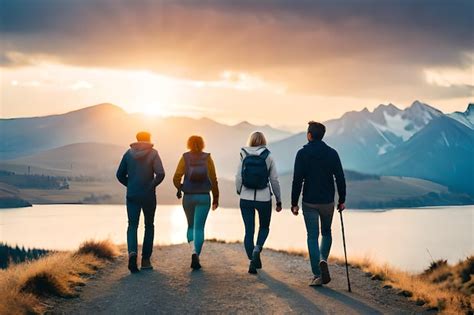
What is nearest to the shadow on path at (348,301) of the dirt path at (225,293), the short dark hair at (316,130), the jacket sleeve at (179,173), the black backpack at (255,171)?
the dirt path at (225,293)

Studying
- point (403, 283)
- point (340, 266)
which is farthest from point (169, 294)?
point (340, 266)

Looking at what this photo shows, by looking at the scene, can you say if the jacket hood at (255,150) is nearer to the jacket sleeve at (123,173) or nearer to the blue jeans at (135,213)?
the blue jeans at (135,213)

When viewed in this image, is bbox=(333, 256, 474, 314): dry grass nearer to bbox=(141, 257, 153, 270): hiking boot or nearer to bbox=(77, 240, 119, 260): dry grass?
bbox=(141, 257, 153, 270): hiking boot

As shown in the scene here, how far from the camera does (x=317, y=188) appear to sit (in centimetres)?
1110

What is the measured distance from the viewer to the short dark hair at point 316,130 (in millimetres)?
11305

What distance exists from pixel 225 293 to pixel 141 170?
3.48 metres

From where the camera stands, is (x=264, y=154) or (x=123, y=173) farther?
(x=123, y=173)

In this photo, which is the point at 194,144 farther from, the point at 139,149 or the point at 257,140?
the point at 257,140

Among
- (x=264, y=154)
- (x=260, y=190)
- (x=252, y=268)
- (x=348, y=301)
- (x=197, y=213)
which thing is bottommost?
(x=348, y=301)

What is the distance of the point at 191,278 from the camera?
11.7 meters

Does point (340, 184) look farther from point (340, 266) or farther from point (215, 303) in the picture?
point (340, 266)

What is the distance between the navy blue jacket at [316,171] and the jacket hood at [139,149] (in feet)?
10.9

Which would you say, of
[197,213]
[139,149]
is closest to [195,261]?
[197,213]

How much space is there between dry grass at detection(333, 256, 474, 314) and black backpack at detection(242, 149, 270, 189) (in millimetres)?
3394
